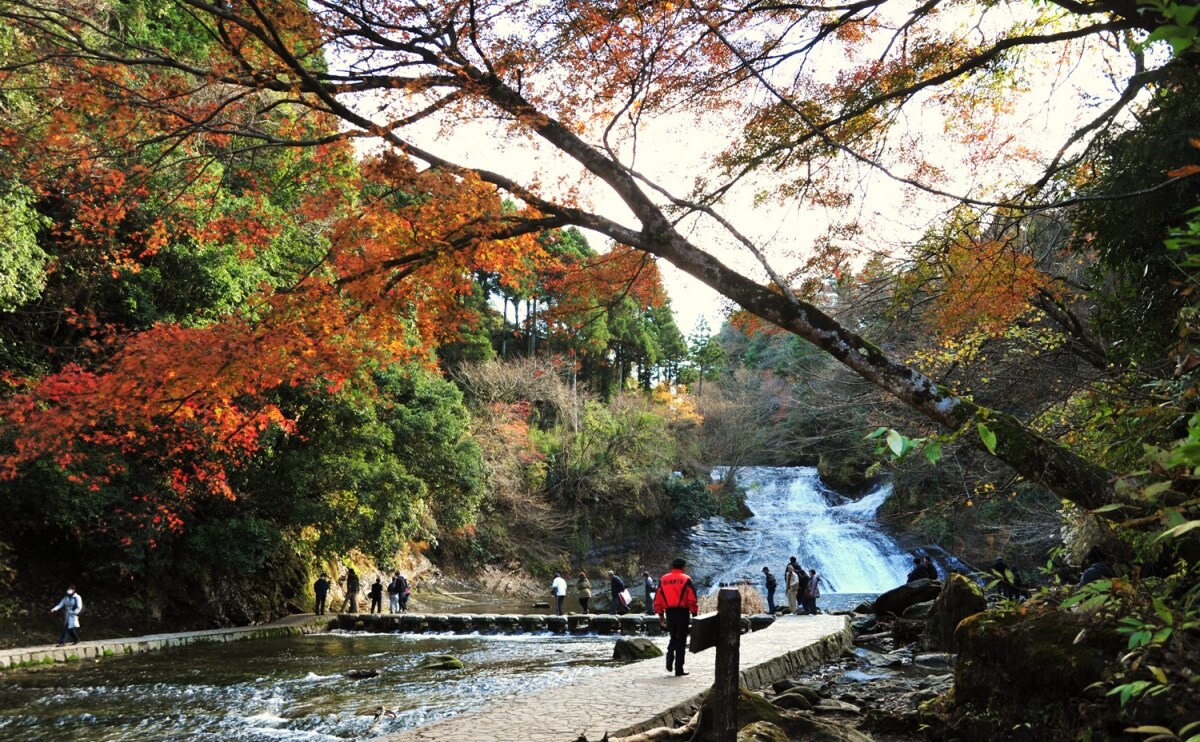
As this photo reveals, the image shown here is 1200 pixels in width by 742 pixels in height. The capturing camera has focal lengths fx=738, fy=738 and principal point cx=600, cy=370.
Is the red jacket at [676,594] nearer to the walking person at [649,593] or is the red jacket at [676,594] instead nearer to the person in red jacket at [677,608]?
the person in red jacket at [677,608]

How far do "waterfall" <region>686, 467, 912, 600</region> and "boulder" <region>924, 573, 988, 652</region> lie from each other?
44.2 ft

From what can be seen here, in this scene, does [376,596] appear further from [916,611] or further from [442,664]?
[916,611]

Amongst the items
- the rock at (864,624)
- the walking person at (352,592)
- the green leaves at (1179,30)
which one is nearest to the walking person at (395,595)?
the walking person at (352,592)

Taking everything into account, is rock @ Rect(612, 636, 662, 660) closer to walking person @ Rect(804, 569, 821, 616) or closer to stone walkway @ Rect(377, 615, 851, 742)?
stone walkway @ Rect(377, 615, 851, 742)

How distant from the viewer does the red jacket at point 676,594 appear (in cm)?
783

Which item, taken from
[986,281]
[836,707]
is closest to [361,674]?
[836,707]

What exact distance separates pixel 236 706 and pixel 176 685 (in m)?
1.86

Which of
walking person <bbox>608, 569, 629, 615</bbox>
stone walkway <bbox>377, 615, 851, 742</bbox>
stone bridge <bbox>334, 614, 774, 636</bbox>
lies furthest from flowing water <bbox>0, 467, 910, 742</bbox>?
walking person <bbox>608, 569, 629, 615</bbox>

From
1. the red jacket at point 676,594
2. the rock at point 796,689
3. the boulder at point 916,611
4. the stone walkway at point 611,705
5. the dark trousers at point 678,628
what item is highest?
the red jacket at point 676,594

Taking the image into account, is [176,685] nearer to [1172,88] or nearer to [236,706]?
[236,706]

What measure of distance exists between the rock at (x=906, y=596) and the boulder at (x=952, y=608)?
395 centimetres

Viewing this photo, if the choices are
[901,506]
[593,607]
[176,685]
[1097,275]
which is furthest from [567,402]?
[1097,275]

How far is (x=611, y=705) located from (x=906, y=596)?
11.5 metres

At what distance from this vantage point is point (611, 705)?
20.9 feet
